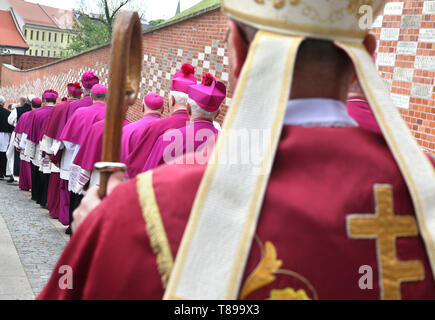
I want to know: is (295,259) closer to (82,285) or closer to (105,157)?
(82,285)

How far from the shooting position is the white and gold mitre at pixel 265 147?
4.75 ft

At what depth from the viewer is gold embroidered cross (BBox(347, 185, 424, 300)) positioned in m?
1.50

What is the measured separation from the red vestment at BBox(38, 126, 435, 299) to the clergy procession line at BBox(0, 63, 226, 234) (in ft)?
6.80

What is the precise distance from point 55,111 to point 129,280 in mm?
8494

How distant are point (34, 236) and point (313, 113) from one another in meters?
7.10

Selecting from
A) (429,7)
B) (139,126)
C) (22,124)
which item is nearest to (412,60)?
(429,7)

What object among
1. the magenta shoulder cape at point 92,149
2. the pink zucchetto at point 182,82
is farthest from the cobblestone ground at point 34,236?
→ the pink zucchetto at point 182,82

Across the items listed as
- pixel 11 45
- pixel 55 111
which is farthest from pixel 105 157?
pixel 11 45

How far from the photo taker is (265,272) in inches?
57.4

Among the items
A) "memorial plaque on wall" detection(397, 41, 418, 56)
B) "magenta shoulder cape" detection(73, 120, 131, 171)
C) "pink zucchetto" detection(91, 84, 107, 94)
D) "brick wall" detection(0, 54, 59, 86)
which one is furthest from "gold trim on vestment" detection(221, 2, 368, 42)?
"brick wall" detection(0, 54, 59, 86)

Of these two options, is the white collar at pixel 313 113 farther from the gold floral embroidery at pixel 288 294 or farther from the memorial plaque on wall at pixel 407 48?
the memorial plaque on wall at pixel 407 48

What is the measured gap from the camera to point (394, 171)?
5.05 ft

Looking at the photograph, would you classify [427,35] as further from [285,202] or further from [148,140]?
[285,202]

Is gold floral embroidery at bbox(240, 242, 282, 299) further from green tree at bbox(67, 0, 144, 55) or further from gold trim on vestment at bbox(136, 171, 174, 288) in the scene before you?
green tree at bbox(67, 0, 144, 55)
